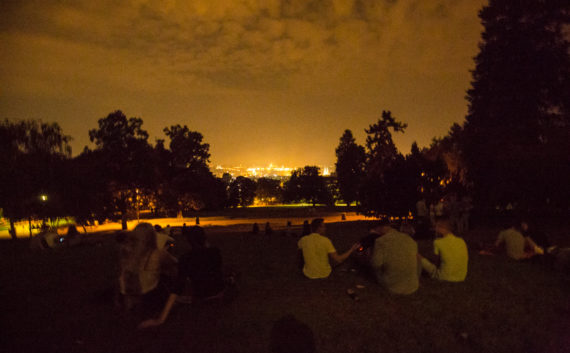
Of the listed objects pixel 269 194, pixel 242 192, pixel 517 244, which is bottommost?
pixel 517 244

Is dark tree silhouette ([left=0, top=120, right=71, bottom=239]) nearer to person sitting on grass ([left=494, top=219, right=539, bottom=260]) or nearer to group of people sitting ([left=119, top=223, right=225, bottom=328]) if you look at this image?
group of people sitting ([left=119, top=223, right=225, bottom=328])

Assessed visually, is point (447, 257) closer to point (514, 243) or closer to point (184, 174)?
point (514, 243)

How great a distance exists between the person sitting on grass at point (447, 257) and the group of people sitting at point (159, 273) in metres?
4.32

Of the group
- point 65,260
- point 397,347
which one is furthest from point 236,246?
point 397,347

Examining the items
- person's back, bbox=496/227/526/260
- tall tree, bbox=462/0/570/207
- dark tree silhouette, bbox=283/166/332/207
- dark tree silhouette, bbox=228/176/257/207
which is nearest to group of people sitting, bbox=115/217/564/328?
person's back, bbox=496/227/526/260

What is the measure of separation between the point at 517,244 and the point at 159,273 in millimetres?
9555

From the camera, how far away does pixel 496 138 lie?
27.8 m

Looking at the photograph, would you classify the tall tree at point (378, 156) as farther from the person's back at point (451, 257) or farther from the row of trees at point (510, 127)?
the person's back at point (451, 257)

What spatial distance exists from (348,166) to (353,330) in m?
67.7

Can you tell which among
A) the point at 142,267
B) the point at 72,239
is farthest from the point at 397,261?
the point at 72,239

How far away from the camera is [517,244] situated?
33.3 feet

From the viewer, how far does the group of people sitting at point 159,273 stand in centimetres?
593

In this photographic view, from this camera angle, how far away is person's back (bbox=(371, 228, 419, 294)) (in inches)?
265

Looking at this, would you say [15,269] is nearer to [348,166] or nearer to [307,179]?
[348,166]
